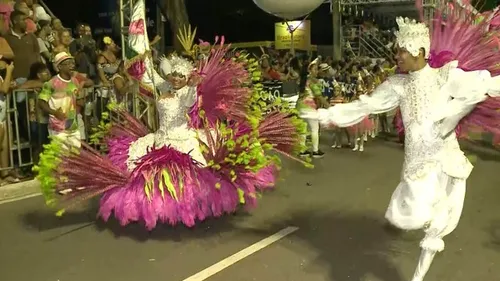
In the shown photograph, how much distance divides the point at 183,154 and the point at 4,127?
9.86 ft

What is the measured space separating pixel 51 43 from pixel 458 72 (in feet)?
23.5

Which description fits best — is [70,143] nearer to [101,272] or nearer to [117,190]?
[117,190]

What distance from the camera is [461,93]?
3.99 meters

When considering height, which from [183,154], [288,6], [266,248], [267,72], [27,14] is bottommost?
[266,248]

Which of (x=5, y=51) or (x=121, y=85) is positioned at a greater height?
(x=5, y=51)

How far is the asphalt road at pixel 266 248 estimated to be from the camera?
16.1 feet

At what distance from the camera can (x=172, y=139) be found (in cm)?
603

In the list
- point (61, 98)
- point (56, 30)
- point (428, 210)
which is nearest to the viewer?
point (428, 210)

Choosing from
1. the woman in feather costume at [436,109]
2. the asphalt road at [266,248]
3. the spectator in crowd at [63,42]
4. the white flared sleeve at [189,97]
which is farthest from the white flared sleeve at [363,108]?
the spectator in crowd at [63,42]

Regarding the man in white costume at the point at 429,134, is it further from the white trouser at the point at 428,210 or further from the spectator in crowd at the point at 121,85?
the spectator in crowd at the point at 121,85

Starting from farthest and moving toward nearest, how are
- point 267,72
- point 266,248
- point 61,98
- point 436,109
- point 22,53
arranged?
point 267,72 → point 22,53 → point 61,98 → point 266,248 → point 436,109

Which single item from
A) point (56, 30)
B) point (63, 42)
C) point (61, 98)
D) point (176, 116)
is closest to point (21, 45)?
point (63, 42)

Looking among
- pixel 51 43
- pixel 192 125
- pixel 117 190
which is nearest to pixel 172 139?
pixel 192 125

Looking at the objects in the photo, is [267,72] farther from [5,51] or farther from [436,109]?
[436,109]
